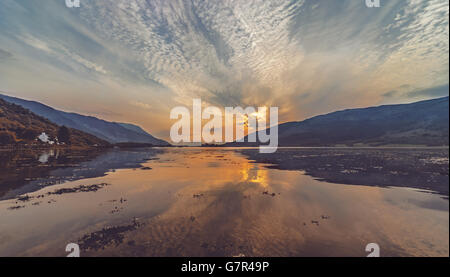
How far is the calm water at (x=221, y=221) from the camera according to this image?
883cm

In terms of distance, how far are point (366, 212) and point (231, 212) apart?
1136 cm

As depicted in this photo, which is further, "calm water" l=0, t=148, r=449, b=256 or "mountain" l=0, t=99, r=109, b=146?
"mountain" l=0, t=99, r=109, b=146

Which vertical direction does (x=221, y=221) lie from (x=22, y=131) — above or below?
below

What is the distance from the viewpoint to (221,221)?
12.1m

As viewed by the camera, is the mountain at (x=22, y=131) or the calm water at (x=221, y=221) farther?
the mountain at (x=22, y=131)

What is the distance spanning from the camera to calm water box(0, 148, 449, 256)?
29.0 feet

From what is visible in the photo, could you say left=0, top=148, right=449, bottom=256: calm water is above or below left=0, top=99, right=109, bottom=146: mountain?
below

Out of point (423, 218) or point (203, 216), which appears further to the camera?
point (203, 216)

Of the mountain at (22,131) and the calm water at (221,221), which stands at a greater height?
the mountain at (22,131)

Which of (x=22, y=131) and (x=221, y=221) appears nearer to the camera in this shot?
(x=221, y=221)
